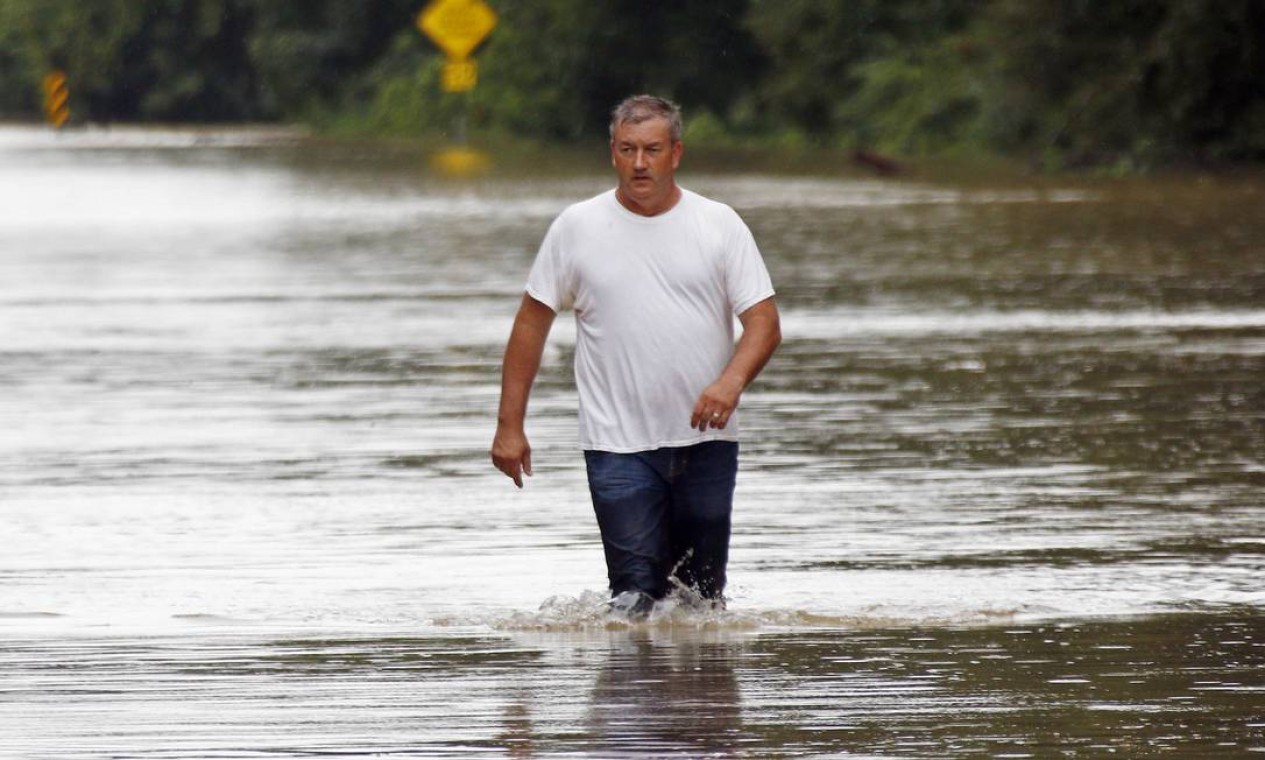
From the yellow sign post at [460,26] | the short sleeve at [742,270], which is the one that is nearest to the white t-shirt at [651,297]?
the short sleeve at [742,270]

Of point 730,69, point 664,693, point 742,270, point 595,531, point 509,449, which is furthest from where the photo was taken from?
point 730,69

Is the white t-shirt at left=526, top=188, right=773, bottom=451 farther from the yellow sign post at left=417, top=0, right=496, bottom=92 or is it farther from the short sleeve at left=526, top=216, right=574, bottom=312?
the yellow sign post at left=417, top=0, right=496, bottom=92

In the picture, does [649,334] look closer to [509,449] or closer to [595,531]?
[509,449]

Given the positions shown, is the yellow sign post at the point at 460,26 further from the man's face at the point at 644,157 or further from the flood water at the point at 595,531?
the man's face at the point at 644,157

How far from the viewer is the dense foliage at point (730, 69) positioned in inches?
1519

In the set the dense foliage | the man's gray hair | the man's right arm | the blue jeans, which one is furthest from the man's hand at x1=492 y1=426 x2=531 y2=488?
the dense foliage

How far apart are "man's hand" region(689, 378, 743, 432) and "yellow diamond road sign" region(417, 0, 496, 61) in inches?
2581

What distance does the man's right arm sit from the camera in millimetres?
7184

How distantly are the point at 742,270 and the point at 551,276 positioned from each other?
19.1 inches

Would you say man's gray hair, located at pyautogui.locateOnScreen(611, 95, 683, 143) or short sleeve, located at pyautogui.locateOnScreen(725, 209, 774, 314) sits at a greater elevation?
man's gray hair, located at pyautogui.locateOnScreen(611, 95, 683, 143)

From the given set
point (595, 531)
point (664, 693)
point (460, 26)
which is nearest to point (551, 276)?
point (664, 693)

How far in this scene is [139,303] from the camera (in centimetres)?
1989

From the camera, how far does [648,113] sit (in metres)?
6.96

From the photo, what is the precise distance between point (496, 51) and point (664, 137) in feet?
213
